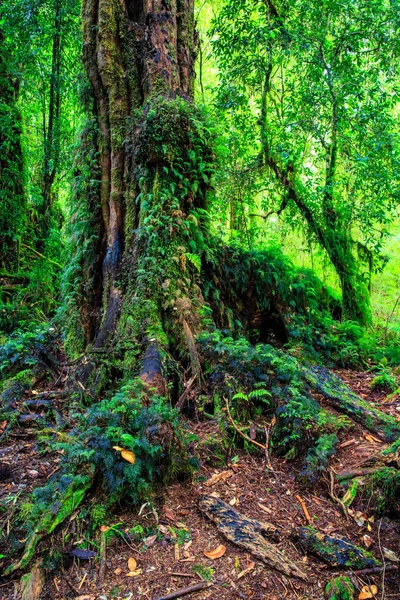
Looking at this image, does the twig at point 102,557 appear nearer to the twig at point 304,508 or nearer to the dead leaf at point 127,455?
the dead leaf at point 127,455

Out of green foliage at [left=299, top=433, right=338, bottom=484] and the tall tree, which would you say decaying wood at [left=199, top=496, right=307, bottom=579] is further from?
the tall tree

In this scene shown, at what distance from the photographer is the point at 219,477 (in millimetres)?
3195

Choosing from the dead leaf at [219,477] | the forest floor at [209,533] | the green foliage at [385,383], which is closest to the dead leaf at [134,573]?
the forest floor at [209,533]

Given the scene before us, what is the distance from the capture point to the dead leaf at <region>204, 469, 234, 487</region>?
312 centimetres

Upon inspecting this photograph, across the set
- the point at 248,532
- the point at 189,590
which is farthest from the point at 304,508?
the point at 189,590

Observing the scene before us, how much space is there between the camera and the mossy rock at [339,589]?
85.5 inches

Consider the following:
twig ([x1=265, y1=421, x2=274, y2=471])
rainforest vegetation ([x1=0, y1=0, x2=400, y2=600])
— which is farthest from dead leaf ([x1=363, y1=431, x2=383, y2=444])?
twig ([x1=265, y1=421, x2=274, y2=471])

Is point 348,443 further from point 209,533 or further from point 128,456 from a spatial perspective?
point 128,456

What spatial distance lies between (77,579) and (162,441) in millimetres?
943

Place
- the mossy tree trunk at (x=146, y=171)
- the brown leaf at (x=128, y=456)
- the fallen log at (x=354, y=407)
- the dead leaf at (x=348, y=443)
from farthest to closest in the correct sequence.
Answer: the mossy tree trunk at (x=146, y=171), the fallen log at (x=354, y=407), the dead leaf at (x=348, y=443), the brown leaf at (x=128, y=456)

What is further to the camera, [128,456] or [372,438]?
[372,438]

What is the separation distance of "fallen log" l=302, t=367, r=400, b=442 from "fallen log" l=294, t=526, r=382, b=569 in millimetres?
1385

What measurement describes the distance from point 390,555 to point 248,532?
0.87 m

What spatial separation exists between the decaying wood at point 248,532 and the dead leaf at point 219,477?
0.74ft
